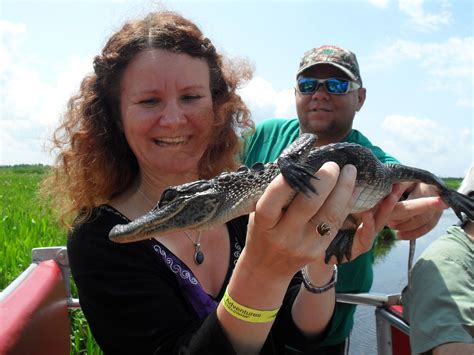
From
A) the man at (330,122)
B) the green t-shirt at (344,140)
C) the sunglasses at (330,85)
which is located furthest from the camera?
the sunglasses at (330,85)

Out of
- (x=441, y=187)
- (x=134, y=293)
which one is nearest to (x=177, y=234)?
(x=134, y=293)

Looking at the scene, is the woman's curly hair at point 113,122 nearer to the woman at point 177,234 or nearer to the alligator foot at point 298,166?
the woman at point 177,234

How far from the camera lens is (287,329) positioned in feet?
7.39

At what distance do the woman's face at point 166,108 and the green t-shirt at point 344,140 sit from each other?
32.5 inches

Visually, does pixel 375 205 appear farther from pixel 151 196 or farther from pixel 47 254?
pixel 47 254

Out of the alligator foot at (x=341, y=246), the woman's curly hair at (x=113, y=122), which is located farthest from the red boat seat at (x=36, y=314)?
the alligator foot at (x=341, y=246)

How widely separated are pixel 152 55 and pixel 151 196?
635 mm

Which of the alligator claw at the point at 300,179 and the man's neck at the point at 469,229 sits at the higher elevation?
the alligator claw at the point at 300,179

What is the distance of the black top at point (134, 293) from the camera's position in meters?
1.91

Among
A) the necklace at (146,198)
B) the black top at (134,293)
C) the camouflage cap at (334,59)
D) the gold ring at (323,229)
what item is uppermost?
the camouflage cap at (334,59)

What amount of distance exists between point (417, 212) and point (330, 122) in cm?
142

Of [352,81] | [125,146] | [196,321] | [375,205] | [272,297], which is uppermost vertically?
[352,81]

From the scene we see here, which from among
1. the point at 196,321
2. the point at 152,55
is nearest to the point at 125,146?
the point at 152,55

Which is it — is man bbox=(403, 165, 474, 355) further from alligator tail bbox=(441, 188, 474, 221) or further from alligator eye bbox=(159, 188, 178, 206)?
alligator eye bbox=(159, 188, 178, 206)
